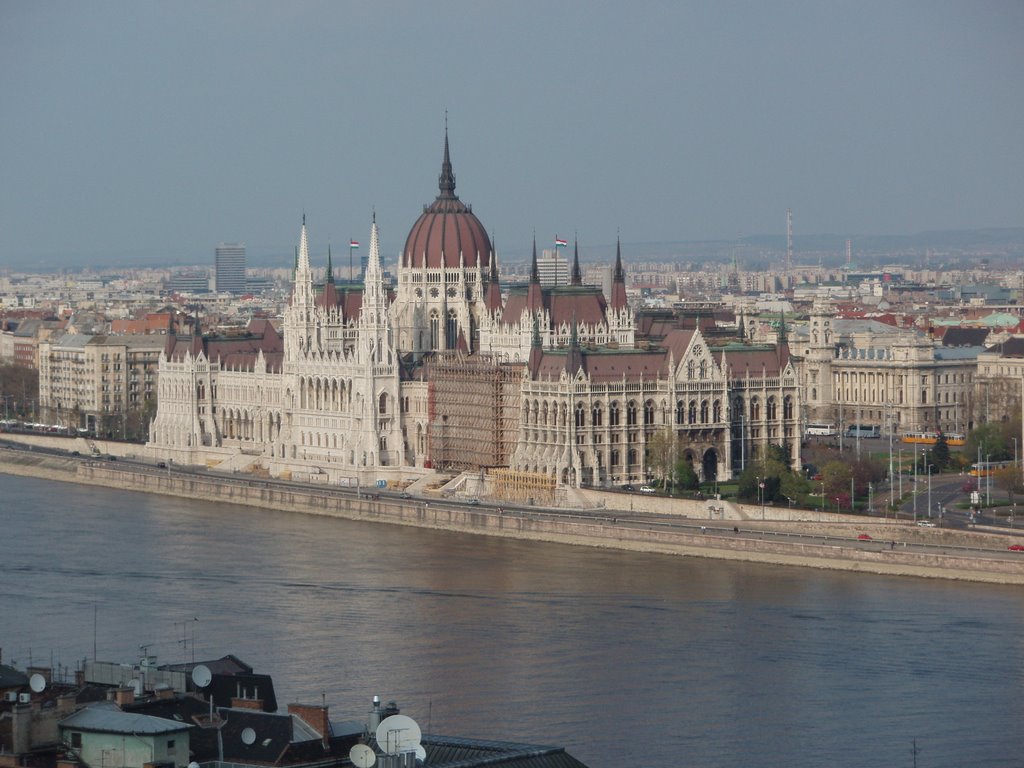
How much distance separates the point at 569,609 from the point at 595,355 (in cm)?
2179

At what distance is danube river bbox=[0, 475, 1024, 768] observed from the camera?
1603 inches

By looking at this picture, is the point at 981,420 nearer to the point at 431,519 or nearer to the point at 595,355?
the point at 595,355

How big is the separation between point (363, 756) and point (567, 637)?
75.7 ft

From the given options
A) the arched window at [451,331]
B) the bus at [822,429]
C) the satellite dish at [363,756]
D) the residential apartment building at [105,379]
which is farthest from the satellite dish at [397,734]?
the residential apartment building at [105,379]

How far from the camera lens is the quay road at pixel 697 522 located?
60.1 metres

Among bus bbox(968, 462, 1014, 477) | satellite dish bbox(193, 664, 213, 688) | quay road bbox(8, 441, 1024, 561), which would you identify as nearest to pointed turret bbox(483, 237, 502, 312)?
quay road bbox(8, 441, 1024, 561)

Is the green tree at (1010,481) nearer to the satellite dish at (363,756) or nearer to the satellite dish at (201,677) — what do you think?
the satellite dish at (201,677)

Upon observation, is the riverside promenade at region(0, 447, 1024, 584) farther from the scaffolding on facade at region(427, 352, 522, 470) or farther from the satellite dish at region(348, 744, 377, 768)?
the satellite dish at region(348, 744, 377, 768)

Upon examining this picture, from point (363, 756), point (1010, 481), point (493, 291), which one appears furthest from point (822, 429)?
point (363, 756)

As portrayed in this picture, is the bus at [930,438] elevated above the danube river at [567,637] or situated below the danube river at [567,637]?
above

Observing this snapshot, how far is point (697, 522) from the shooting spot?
6738 cm

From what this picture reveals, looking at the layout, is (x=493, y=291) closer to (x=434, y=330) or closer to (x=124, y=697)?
(x=434, y=330)

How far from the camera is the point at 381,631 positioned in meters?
50.9

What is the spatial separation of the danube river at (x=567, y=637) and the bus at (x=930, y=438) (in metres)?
22.8
